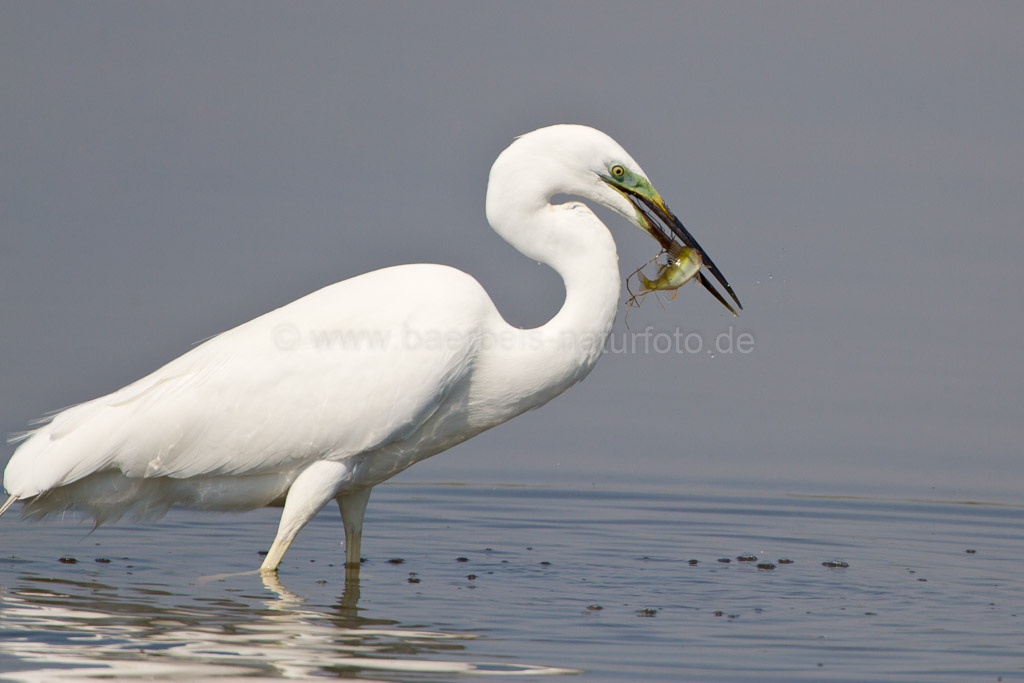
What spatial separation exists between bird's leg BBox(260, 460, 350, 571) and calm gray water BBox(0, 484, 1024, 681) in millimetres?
315

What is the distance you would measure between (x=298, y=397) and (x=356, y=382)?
1.03ft

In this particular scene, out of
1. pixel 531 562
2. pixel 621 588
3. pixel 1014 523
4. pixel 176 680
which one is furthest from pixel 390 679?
pixel 1014 523

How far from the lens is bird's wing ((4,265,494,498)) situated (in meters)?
6.98

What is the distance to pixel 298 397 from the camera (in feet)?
23.3

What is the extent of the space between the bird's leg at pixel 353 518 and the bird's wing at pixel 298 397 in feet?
2.11

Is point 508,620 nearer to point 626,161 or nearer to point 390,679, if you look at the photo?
point 390,679

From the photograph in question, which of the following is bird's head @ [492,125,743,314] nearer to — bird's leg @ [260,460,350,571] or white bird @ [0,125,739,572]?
white bird @ [0,125,739,572]

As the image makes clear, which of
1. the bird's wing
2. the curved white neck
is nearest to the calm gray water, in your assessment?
the bird's wing

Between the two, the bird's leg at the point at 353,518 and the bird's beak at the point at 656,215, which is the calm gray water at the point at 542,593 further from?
the bird's beak at the point at 656,215

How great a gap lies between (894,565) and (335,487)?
345 centimetres

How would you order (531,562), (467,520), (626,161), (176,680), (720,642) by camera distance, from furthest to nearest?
(467,520)
(531,562)
(626,161)
(720,642)
(176,680)

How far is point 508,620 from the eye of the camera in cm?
675

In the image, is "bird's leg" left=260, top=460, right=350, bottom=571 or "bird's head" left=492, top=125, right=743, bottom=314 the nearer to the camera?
"bird's leg" left=260, top=460, right=350, bottom=571

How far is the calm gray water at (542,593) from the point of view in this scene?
19.6 ft
